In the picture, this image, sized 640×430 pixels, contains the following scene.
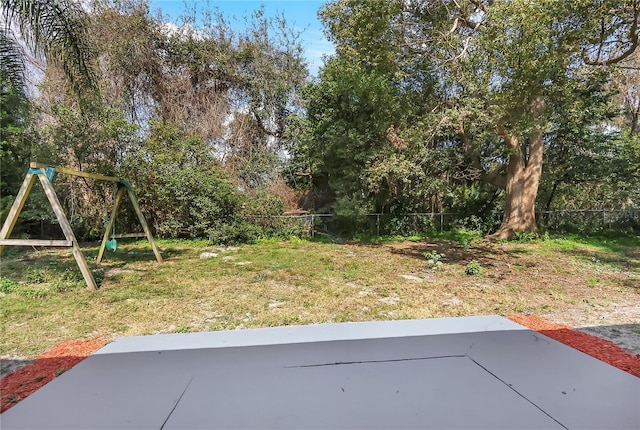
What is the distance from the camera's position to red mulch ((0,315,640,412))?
2125 mm

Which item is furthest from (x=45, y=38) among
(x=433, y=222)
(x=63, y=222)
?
(x=433, y=222)

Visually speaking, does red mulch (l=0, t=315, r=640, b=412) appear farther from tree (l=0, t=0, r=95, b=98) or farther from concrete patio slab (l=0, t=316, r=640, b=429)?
tree (l=0, t=0, r=95, b=98)

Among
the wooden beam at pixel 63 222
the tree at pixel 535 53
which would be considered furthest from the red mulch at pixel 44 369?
the tree at pixel 535 53

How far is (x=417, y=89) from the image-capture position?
29.3 feet

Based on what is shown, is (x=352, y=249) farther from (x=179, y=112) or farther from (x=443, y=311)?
(x=179, y=112)

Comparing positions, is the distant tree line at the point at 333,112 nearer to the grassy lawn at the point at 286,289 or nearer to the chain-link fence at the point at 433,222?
the chain-link fence at the point at 433,222

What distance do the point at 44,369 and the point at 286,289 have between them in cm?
269

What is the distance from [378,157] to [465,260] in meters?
3.63

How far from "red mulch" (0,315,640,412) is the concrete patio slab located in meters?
0.13

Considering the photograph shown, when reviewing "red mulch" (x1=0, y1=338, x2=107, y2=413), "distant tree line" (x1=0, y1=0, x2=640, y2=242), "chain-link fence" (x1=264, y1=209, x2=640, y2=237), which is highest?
"distant tree line" (x1=0, y1=0, x2=640, y2=242)

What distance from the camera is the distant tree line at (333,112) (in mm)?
5355

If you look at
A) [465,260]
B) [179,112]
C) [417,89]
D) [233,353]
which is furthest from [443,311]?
[179,112]

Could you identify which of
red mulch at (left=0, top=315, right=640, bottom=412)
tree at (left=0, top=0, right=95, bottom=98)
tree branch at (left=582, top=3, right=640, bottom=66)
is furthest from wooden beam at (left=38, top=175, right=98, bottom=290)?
tree branch at (left=582, top=3, right=640, bottom=66)

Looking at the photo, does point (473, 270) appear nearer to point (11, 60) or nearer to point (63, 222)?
point (63, 222)
